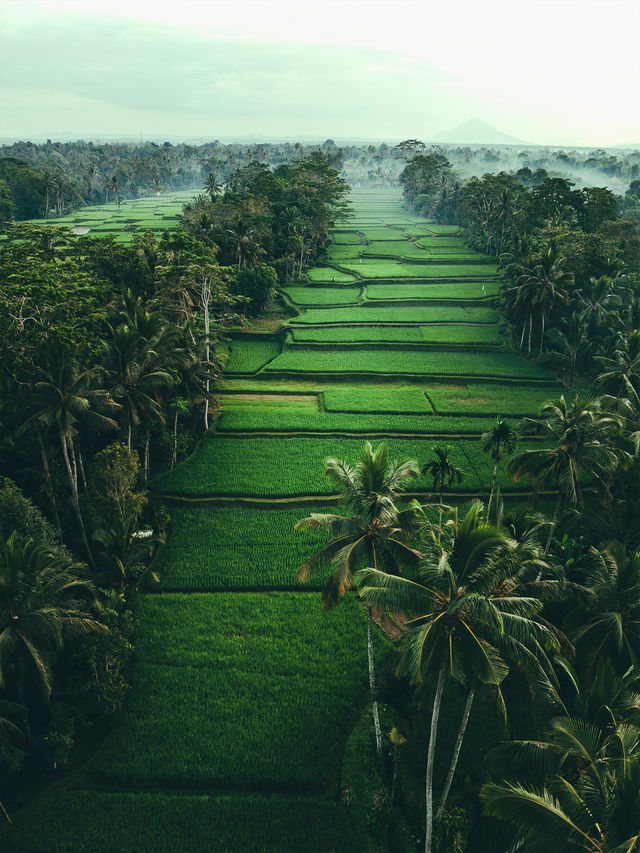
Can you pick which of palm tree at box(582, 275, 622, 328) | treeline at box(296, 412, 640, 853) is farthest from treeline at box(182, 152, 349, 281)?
treeline at box(296, 412, 640, 853)

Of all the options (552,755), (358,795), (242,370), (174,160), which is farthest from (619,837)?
(174,160)

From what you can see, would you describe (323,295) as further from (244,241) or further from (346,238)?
(346,238)

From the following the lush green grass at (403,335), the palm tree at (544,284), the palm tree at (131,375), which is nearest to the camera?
the palm tree at (131,375)

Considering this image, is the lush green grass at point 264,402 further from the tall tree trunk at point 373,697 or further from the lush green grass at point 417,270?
the lush green grass at point 417,270

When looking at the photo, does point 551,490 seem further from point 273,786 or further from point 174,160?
point 174,160

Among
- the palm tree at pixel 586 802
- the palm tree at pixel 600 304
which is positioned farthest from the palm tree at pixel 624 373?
the palm tree at pixel 586 802

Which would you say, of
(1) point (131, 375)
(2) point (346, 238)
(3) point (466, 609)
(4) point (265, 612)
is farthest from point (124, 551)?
(2) point (346, 238)
